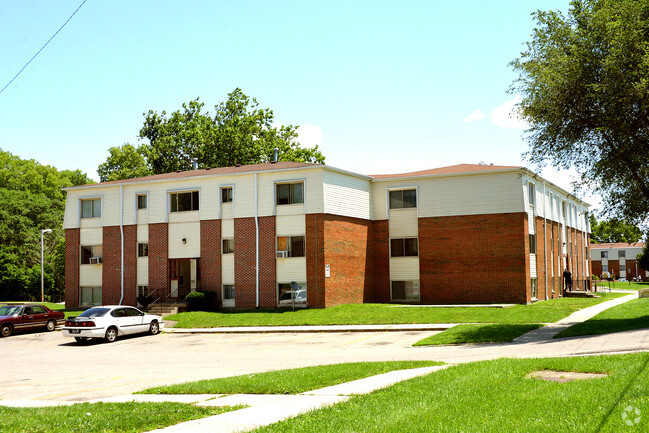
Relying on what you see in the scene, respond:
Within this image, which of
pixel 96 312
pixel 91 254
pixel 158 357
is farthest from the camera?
pixel 91 254

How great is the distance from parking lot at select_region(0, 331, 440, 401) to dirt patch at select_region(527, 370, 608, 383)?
6.11 metres

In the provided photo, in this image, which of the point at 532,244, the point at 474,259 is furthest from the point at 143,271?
the point at 532,244

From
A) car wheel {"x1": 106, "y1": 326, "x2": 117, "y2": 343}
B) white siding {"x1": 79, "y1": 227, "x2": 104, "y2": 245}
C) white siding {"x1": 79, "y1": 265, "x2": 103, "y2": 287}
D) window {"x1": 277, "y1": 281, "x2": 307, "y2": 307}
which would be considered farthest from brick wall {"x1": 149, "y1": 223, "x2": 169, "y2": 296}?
car wheel {"x1": 106, "y1": 326, "x2": 117, "y2": 343}

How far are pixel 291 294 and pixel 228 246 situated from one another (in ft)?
16.2

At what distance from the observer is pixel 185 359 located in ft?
66.7

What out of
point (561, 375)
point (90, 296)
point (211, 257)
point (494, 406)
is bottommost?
point (561, 375)

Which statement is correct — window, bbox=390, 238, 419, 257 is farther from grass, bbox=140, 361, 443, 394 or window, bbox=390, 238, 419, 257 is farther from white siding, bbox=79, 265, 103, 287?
grass, bbox=140, 361, 443, 394

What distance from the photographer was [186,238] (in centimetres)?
3825

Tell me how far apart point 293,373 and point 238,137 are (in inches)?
1853

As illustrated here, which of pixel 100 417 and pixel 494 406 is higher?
pixel 494 406

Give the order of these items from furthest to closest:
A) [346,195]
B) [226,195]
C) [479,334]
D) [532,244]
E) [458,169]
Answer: [458,169]
[532,244]
[226,195]
[346,195]
[479,334]

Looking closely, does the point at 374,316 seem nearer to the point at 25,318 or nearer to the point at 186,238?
the point at 186,238

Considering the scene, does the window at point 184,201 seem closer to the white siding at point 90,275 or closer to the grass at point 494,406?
the white siding at point 90,275

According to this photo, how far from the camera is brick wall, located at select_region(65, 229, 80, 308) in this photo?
41.6m
